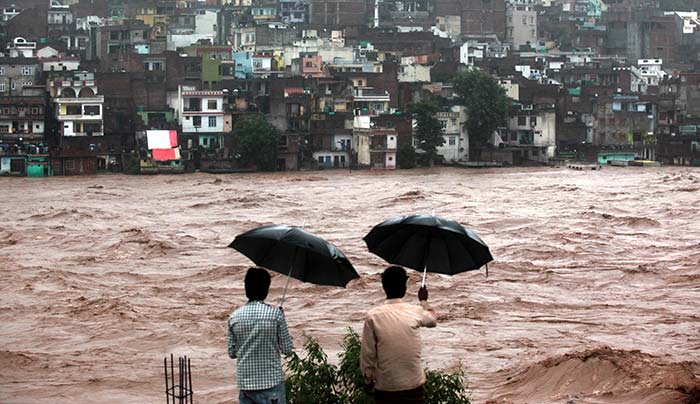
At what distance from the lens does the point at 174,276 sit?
1852 centimetres

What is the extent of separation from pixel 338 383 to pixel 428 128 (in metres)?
34.9

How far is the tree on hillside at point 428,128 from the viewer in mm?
41688

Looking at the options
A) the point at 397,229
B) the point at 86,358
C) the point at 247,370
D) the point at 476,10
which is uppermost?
the point at 476,10

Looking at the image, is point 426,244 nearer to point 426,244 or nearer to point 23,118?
point 426,244

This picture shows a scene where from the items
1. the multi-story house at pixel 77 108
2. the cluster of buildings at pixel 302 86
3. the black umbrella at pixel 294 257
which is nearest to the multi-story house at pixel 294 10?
the cluster of buildings at pixel 302 86

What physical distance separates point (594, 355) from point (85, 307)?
259 inches

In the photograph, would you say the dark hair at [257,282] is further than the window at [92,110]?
No

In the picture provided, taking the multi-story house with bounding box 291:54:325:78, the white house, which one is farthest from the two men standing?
the multi-story house with bounding box 291:54:325:78

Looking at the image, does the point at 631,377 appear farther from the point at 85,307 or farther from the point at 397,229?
the point at 85,307

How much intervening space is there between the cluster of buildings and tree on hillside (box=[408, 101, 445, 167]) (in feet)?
1.32

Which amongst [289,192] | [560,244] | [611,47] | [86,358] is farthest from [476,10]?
[86,358]

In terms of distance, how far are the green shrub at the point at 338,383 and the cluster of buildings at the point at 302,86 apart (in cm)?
3269

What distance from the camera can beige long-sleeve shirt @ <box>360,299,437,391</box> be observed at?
18.6 feet

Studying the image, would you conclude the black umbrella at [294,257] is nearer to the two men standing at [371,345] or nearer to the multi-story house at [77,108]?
the two men standing at [371,345]
